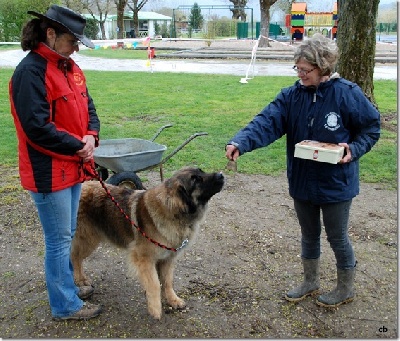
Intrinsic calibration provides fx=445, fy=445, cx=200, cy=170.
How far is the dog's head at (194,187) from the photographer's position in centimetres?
321

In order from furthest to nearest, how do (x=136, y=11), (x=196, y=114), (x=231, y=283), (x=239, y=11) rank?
(x=239, y=11)
(x=136, y=11)
(x=196, y=114)
(x=231, y=283)

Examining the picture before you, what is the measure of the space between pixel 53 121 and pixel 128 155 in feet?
6.60

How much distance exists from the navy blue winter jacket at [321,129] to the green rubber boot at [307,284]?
2.25 feet

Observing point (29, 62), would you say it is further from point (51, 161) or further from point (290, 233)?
point (290, 233)

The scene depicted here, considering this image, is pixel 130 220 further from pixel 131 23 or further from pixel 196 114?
pixel 131 23

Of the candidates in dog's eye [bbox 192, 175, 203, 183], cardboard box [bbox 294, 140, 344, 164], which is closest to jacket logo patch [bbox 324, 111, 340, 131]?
cardboard box [bbox 294, 140, 344, 164]

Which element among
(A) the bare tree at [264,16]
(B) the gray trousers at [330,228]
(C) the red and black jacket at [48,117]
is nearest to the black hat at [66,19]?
(C) the red and black jacket at [48,117]

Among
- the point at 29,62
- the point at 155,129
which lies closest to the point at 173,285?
the point at 29,62

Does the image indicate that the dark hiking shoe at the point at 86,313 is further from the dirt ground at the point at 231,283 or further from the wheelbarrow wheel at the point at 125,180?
the wheelbarrow wheel at the point at 125,180

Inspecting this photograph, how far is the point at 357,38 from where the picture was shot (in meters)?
7.68

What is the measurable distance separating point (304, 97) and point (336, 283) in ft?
5.55

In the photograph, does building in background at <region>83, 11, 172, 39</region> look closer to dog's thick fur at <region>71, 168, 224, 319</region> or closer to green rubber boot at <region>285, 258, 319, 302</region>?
dog's thick fur at <region>71, 168, 224, 319</region>

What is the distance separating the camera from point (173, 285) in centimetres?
387

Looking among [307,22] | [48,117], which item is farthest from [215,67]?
[307,22]
